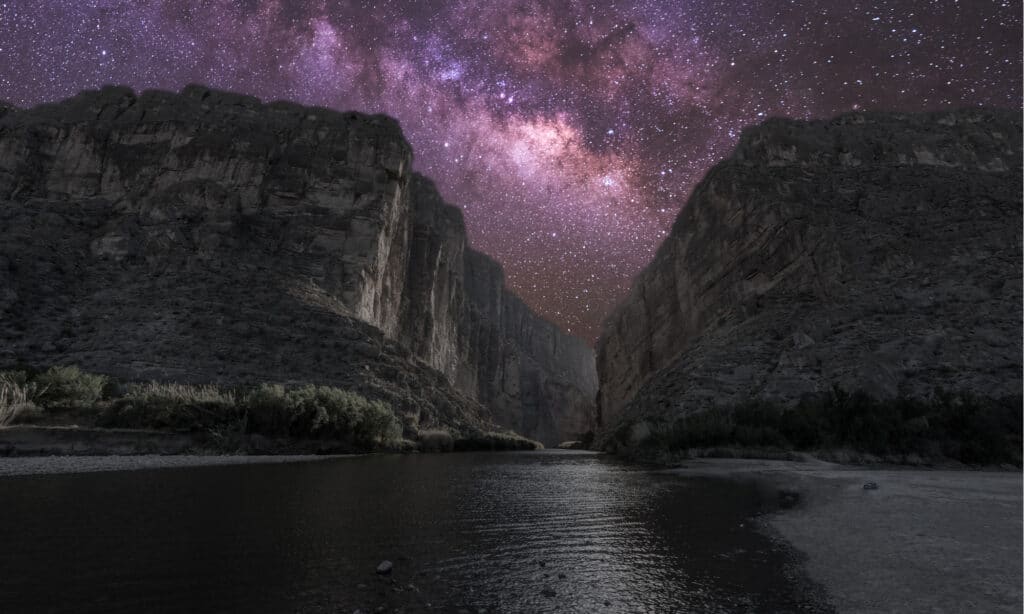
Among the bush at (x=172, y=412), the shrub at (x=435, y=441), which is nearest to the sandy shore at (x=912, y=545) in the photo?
the bush at (x=172, y=412)

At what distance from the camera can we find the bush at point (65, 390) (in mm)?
20359

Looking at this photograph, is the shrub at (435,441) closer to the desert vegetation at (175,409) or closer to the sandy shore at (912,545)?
the desert vegetation at (175,409)

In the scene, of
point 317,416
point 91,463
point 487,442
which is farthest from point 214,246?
point 91,463

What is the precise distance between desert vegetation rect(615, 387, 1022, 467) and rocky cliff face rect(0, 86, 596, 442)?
20.5 meters

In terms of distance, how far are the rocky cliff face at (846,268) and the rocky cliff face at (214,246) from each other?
2465cm

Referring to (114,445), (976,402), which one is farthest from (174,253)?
(976,402)

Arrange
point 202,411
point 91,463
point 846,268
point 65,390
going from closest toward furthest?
point 91,463 < point 65,390 < point 202,411 < point 846,268

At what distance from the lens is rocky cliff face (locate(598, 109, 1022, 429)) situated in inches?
1167

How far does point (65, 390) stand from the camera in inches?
828

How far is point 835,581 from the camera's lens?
460 cm

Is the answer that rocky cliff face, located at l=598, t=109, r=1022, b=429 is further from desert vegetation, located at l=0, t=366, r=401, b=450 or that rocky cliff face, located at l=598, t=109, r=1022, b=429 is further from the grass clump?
desert vegetation, located at l=0, t=366, r=401, b=450

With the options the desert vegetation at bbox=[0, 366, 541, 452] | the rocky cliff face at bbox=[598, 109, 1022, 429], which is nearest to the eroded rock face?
the rocky cliff face at bbox=[598, 109, 1022, 429]

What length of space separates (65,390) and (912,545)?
28.5 meters

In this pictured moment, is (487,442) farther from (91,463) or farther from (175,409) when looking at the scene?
(91,463)
